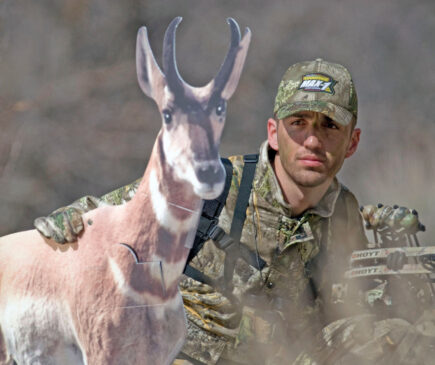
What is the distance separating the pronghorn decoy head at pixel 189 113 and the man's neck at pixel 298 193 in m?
0.50

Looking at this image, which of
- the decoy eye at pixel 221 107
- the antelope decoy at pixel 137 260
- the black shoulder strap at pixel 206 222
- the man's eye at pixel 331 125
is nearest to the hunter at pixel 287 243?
the man's eye at pixel 331 125

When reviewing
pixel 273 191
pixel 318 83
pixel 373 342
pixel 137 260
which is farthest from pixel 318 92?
pixel 373 342

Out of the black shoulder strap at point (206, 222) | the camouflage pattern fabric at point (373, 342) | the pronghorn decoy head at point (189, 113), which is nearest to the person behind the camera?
the pronghorn decoy head at point (189, 113)

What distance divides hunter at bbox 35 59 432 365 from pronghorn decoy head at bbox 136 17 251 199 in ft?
0.99

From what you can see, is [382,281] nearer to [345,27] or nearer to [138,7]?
[345,27]

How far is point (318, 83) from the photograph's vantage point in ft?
6.54

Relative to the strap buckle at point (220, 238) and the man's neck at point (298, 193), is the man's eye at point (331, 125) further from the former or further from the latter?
the strap buckle at point (220, 238)

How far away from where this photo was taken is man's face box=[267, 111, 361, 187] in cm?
194

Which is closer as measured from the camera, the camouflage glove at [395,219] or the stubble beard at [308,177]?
the stubble beard at [308,177]

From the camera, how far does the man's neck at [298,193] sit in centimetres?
210

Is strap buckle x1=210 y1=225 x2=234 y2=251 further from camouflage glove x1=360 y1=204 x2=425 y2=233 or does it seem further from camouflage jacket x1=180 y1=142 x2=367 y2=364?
camouflage glove x1=360 y1=204 x2=425 y2=233

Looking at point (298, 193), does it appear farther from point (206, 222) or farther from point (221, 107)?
point (221, 107)

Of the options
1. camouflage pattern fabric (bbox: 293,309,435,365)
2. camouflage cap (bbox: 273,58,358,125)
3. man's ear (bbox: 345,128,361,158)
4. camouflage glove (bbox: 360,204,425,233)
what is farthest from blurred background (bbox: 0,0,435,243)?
camouflage pattern fabric (bbox: 293,309,435,365)

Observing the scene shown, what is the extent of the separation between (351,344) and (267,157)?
69cm
